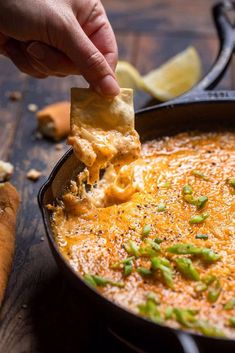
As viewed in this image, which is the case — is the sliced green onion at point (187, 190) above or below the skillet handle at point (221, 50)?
below

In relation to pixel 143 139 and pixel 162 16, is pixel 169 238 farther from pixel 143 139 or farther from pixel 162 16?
pixel 162 16

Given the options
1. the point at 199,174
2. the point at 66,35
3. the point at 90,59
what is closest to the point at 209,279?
the point at 199,174

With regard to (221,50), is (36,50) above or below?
above

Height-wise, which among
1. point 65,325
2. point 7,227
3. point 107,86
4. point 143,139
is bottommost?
point 65,325

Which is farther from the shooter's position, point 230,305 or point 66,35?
point 66,35

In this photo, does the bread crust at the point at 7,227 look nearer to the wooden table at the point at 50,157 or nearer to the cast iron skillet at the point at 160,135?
the wooden table at the point at 50,157

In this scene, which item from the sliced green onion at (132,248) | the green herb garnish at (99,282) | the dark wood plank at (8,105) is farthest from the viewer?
the dark wood plank at (8,105)

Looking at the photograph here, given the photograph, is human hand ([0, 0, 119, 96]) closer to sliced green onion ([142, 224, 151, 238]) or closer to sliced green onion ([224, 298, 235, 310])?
sliced green onion ([142, 224, 151, 238])

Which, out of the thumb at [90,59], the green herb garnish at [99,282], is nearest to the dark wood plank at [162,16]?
the thumb at [90,59]
